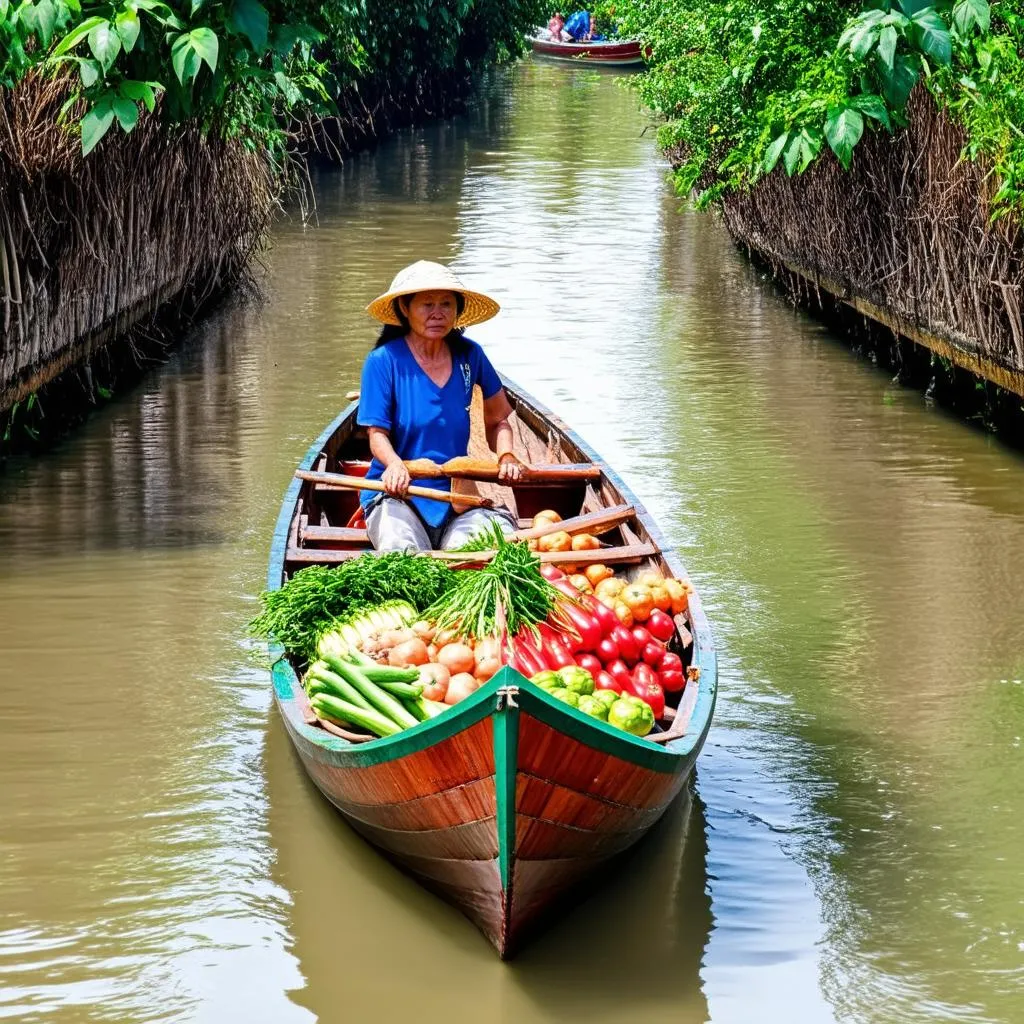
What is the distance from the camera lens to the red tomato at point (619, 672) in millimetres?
5180

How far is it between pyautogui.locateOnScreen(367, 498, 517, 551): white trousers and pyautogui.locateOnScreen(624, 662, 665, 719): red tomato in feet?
4.07

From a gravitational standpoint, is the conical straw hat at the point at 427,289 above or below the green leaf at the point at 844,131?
below

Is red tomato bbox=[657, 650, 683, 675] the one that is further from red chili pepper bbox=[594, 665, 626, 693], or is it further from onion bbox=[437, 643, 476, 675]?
onion bbox=[437, 643, 476, 675]

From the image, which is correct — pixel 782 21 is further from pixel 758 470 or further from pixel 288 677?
pixel 288 677

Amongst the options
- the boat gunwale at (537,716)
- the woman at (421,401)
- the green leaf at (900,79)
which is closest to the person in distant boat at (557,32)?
the green leaf at (900,79)

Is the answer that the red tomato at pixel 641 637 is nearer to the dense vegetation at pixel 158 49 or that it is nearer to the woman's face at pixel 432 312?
the woman's face at pixel 432 312

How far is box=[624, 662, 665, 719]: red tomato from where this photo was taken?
509 centimetres

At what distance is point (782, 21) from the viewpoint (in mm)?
11438

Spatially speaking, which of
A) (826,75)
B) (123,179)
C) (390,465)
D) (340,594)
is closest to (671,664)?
(340,594)

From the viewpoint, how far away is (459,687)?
193 inches

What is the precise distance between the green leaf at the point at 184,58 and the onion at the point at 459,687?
2567mm

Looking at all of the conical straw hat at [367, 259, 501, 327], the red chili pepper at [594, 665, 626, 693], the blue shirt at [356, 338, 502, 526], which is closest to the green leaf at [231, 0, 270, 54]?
the conical straw hat at [367, 259, 501, 327]

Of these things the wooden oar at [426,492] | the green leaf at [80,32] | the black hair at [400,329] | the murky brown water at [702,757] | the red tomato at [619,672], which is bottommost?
the murky brown water at [702,757]

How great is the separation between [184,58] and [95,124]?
61 cm
